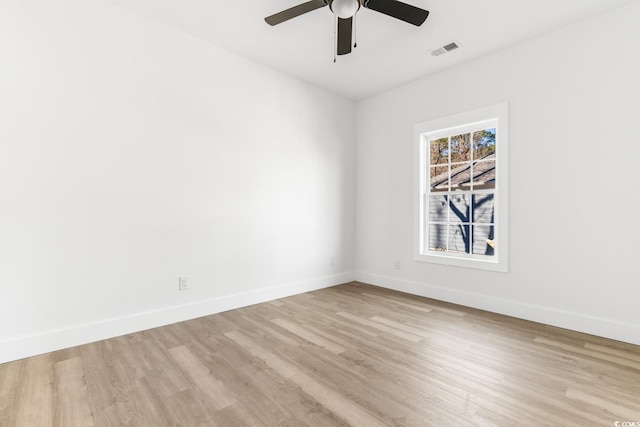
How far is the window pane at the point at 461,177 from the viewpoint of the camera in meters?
3.57

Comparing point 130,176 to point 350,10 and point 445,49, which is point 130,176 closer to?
point 350,10

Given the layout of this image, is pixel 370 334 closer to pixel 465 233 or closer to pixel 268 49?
pixel 465 233

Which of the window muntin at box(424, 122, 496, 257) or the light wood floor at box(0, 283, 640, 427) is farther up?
the window muntin at box(424, 122, 496, 257)

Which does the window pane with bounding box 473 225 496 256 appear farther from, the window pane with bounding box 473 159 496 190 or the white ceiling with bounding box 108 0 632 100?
the white ceiling with bounding box 108 0 632 100

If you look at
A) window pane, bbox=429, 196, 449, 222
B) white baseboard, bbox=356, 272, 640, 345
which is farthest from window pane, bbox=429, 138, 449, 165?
white baseboard, bbox=356, 272, 640, 345

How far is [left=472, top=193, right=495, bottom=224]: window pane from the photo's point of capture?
338cm

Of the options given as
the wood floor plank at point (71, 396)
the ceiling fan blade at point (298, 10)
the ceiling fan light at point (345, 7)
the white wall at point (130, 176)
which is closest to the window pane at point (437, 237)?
the white wall at point (130, 176)

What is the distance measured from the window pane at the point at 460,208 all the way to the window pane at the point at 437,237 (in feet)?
0.61

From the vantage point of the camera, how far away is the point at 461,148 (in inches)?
143

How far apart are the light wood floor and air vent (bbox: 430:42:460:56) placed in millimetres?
2760

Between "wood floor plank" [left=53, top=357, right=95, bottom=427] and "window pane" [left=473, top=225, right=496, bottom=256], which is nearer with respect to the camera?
"wood floor plank" [left=53, top=357, right=95, bottom=427]

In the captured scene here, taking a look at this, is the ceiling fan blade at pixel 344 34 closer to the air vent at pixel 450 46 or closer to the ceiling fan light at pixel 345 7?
the ceiling fan light at pixel 345 7

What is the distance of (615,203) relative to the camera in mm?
2545

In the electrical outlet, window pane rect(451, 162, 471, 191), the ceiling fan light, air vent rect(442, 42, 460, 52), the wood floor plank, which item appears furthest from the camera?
window pane rect(451, 162, 471, 191)
